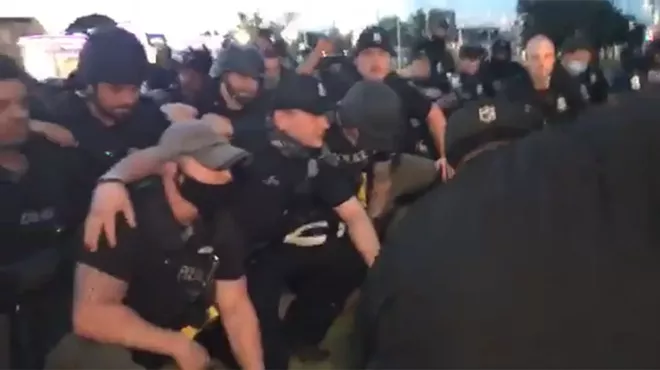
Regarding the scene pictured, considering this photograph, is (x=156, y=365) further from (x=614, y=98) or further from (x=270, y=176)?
(x=614, y=98)

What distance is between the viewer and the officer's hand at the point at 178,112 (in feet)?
4.32

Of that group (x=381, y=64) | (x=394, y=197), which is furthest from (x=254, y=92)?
(x=394, y=197)

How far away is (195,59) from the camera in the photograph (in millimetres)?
1295

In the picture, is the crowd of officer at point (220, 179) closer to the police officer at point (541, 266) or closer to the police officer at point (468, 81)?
the police officer at point (468, 81)

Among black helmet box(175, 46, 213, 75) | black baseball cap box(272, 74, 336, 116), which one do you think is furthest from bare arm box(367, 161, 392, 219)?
black helmet box(175, 46, 213, 75)

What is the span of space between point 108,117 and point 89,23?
0.17 meters

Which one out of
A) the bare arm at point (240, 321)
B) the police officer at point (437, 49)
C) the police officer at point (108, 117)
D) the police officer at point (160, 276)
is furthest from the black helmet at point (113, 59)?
the police officer at point (437, 49)

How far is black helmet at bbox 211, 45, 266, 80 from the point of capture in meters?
1.31

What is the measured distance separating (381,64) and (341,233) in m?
0.30

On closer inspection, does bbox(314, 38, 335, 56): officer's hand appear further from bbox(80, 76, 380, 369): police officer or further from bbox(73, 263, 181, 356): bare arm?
bbox(73, 263, 181, 356): bare arm

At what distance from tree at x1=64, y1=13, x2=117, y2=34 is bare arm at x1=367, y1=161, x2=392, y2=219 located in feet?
1.61

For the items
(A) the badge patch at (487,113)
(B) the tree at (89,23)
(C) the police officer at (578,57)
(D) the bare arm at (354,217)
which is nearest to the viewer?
(A) the badge patch at (487,113)

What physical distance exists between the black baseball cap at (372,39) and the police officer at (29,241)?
0.49 meters

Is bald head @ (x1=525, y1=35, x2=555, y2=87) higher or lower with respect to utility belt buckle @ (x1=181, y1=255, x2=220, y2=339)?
higher
